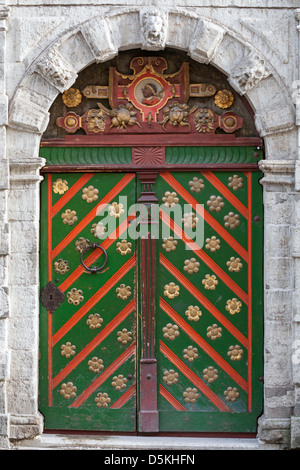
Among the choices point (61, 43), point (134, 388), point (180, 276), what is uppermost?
point (61, 43)

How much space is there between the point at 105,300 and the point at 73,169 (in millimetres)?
1064

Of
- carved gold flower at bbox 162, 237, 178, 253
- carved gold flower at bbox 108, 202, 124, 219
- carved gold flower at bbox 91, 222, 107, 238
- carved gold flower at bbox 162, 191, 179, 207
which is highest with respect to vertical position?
carved gold flower at bbox 162, 191, 179, 207

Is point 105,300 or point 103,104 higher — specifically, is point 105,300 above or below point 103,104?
below

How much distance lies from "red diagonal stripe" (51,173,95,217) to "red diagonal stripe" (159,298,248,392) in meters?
1.09

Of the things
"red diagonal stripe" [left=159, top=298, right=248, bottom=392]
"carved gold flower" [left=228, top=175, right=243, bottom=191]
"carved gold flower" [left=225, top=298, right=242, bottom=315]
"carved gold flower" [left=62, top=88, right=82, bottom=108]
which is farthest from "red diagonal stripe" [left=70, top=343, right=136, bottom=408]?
"carved gold flower" [left=62, top=88, right=82, bottom=108]

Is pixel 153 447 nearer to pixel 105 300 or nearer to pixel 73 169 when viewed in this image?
pixel 105 300

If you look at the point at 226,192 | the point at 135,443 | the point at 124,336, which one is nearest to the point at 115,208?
the point at 226,192

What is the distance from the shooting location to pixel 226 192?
5.74 meters

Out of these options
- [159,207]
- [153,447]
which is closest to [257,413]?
[153,447]

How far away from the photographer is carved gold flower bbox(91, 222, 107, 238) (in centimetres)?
575

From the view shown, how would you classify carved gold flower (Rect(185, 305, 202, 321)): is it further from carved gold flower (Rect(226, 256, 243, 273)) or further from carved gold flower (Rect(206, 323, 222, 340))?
carved gold flower (Rect(226, 256, 243, 273))

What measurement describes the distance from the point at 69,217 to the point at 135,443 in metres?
1.82

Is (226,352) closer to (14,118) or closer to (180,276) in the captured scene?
(180,276)

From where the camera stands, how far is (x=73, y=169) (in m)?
5.71
